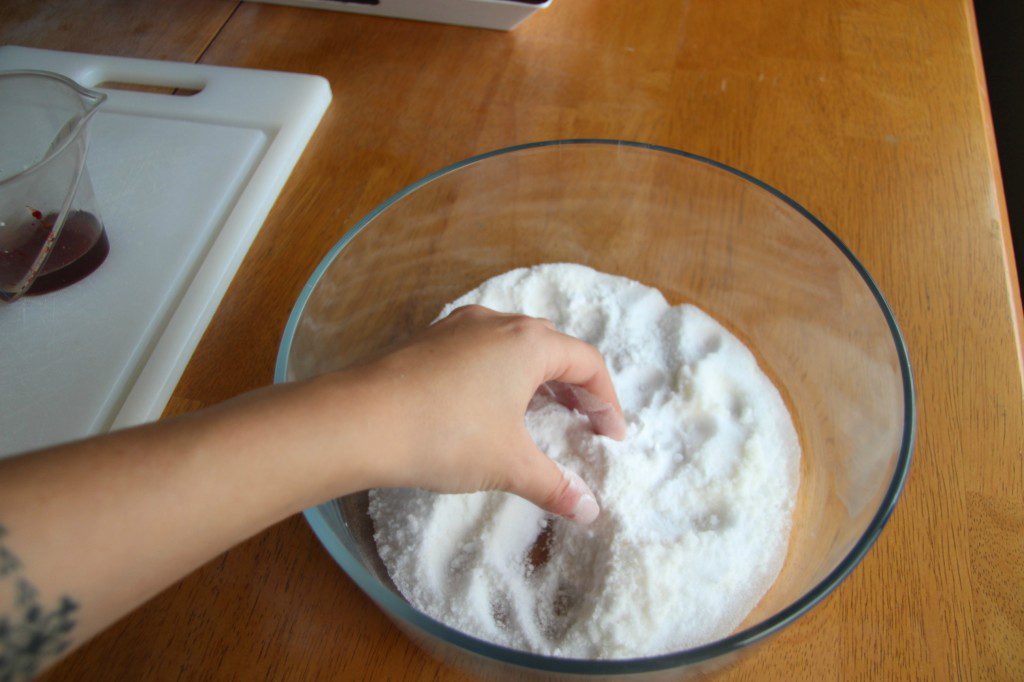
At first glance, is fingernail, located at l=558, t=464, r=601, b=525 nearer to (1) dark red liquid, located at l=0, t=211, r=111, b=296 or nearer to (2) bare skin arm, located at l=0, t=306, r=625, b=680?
(2) bare skin arm, located at l=0, t=306, r=625, b=680

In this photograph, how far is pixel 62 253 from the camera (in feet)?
2.34

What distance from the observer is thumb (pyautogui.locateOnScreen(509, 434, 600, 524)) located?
0.44 metres

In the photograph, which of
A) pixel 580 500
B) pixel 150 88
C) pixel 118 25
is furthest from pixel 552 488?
pixel 118 25

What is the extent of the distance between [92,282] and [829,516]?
2.20 feet

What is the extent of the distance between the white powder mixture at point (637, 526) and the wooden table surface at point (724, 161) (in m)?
0.05

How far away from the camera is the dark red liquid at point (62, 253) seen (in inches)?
27.3

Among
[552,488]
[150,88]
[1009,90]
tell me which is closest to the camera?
[552,488]

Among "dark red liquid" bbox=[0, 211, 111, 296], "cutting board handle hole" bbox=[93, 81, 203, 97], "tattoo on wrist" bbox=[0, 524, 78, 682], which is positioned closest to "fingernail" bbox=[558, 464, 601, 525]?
"tattoo on wrist" bbox=[0, 524, 78, 682]

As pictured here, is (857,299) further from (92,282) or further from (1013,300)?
(92,282)

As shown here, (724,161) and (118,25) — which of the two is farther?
(118,25)

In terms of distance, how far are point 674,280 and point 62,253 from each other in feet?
1.88

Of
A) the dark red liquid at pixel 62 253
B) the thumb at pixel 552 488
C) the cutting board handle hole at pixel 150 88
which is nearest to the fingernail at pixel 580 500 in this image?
the thumb at pixel 552 488

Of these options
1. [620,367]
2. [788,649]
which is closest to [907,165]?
[620,367]

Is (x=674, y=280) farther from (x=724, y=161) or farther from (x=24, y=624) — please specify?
(x=24, y=624)
